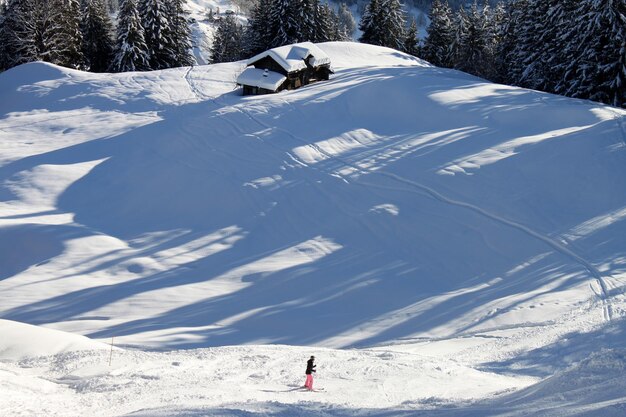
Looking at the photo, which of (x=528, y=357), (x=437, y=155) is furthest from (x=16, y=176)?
(x=528, y=357)

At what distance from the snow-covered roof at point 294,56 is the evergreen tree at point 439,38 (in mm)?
19690

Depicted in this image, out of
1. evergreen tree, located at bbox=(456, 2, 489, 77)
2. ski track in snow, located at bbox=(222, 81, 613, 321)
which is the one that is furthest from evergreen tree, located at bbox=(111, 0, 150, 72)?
evergreen tree, located at bbox=(456, 2, 489, 77)

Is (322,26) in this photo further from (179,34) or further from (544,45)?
(544,45)

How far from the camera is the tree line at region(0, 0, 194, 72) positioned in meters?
48.6

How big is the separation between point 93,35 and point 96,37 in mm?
303

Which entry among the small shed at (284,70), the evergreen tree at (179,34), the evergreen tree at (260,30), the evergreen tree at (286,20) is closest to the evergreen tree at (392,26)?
the evergreen tree at (286,20)

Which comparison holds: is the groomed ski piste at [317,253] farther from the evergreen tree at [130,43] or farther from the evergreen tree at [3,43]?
the evergreen tree at [3,43]

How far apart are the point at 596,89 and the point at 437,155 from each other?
14.6 metres

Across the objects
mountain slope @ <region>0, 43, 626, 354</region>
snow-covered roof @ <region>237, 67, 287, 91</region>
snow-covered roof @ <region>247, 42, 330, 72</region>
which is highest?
snow-covered roof @ <region>247, 42, 330, 72</region>

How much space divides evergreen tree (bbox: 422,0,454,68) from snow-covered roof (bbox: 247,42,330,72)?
64.6ft

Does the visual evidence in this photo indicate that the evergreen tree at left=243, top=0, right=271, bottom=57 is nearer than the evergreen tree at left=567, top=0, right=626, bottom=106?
No

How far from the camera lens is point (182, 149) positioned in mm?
31172

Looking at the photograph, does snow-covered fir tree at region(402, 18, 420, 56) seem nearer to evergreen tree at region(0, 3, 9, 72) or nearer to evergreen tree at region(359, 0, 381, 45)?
evergreen tree at region(359, 0, 381, 45)

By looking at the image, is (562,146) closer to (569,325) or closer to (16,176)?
(569,325)
